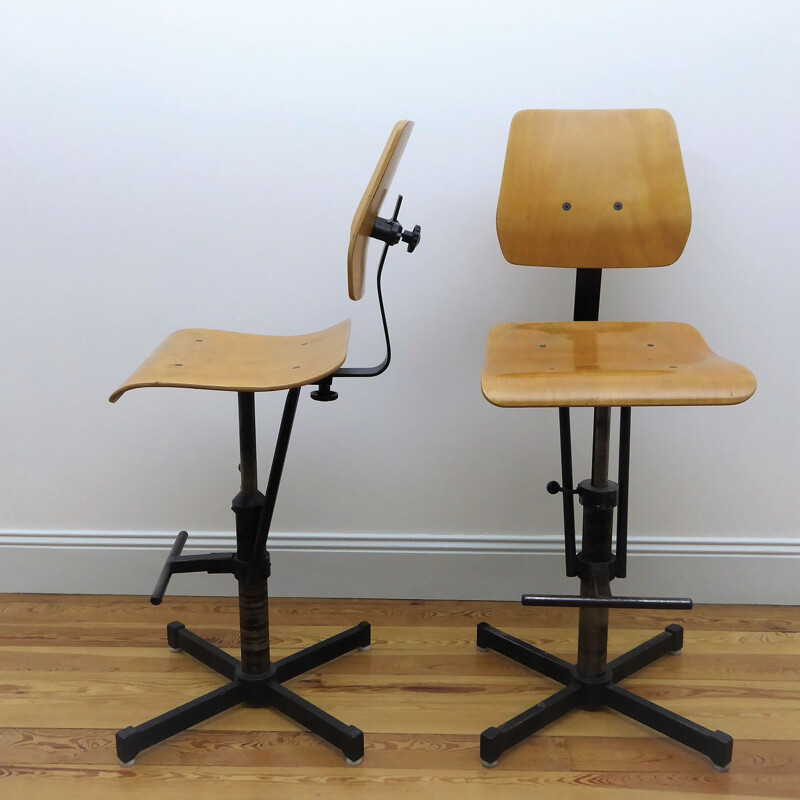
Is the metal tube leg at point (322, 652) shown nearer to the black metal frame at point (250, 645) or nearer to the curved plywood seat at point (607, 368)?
the black metal frame at point (250, 645)

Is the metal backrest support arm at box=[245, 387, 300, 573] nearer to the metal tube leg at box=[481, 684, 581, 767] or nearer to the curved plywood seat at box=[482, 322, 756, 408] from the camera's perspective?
the curved plywood seat at box=[482, 322, 756, 408]

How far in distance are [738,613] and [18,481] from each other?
1776 millimetres

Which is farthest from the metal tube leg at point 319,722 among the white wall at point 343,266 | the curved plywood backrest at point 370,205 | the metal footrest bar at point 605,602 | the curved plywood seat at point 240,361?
the curved plywood backrest at point 370,205

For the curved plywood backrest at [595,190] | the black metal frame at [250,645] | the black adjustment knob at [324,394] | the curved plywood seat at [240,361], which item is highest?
the curved plywood backrest at [595,190]

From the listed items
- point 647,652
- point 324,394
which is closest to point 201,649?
point 324,394

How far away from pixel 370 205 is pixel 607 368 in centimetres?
48

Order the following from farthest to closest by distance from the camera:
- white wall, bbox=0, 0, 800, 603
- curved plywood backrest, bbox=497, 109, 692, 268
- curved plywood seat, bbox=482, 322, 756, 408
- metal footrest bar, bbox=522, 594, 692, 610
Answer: white wall, bbox=0, 0, 800, 603
curved plywood backrest, bbox=497, 109, 692, 268
metal footrest bar, bbox=522, 594, 692, 610
curved plywood seat, bbox=482, 322, 756, 408

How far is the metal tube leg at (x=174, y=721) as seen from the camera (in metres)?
1.58

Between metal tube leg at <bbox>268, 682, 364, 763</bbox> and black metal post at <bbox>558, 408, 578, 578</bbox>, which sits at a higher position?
black metal post at <bbox>558, 408, 578, 578</bbox>

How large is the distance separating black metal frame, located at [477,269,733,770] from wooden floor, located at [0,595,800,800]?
38 millimetres

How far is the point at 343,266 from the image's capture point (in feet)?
6.73

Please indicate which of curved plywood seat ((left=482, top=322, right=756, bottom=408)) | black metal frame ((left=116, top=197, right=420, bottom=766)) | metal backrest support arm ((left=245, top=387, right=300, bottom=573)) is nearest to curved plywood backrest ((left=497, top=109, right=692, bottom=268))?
curved plywood seat ((left=482, top=322, right=756, bottom=408))

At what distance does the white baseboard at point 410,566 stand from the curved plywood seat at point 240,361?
2.08 feet

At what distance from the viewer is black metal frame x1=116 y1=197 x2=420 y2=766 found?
5.20ft
